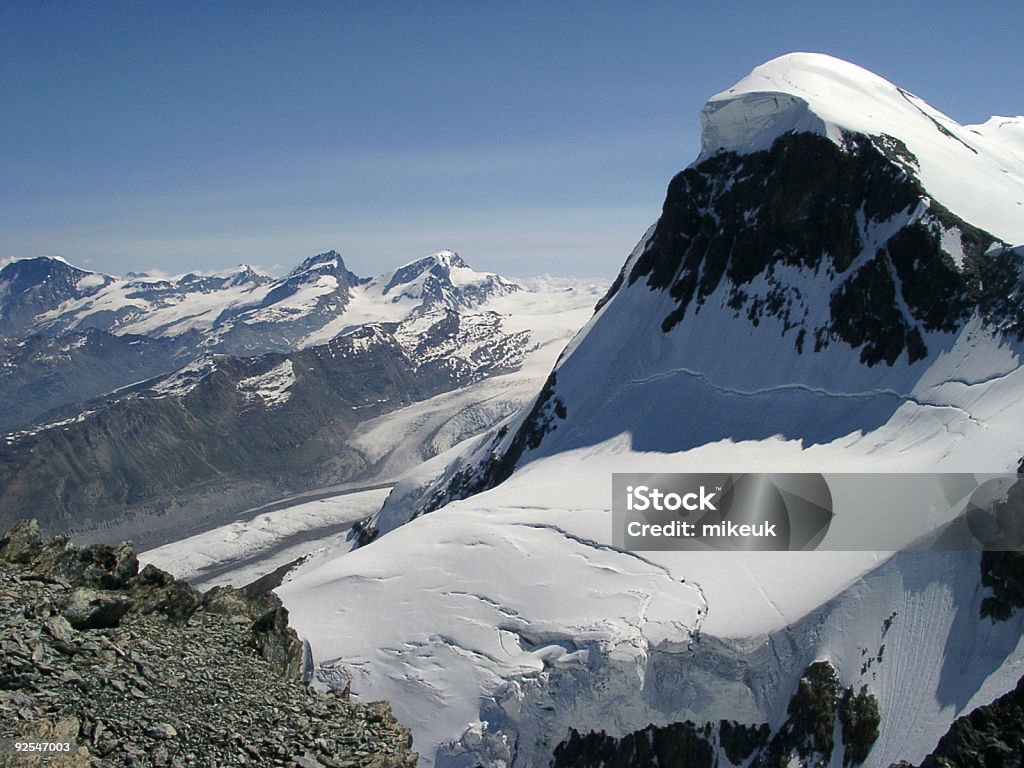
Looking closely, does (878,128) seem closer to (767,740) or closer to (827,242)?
(827,242)

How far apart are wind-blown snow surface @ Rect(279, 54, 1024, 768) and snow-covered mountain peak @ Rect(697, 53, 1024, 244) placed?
1.47 feet

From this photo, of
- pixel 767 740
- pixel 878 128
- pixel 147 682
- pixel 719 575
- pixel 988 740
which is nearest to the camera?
pixel 147 682

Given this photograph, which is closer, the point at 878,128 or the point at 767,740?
the point at 767,740

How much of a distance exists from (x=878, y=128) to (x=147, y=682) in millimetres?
80620

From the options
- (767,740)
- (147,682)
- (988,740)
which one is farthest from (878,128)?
(147,682)

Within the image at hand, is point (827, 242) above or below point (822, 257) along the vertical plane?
above

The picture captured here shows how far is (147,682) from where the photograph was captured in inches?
912

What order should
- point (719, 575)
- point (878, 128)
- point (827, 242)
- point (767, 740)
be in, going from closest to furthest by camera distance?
point (767, 740), point (719, 575), point (827, 242), point (878, 128)

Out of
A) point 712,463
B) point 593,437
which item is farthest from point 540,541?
point 593,437

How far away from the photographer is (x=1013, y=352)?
53.9 meters

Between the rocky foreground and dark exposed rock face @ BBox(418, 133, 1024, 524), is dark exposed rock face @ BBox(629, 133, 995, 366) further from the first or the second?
the rocky foreground

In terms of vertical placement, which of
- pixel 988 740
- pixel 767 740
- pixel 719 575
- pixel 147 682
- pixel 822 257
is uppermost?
pixel 822 257

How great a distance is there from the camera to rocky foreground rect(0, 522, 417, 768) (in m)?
20.2

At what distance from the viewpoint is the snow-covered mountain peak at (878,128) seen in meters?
68.6
